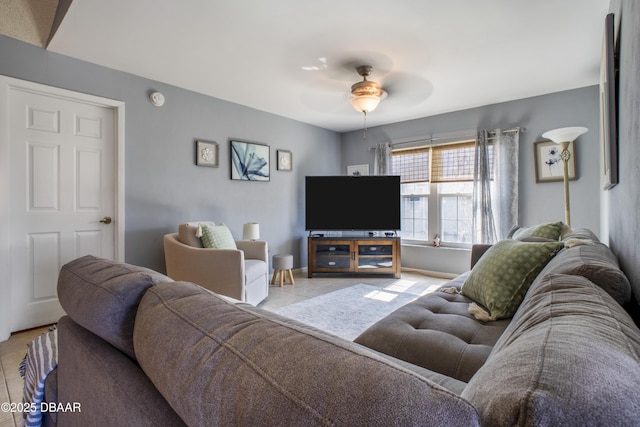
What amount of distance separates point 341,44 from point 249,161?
6.84 feet

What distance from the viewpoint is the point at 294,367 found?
0.41m

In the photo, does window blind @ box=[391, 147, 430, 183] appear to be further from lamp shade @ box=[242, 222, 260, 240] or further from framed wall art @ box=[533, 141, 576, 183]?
lamp shade @ box=[242, 222, 260, 240]

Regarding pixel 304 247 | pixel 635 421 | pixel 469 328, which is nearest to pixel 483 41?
pixel 469 328

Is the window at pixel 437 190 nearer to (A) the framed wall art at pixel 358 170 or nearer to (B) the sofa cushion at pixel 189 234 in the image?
(A) the framed wall art at pixel 358 170

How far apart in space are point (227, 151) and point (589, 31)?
3.65m

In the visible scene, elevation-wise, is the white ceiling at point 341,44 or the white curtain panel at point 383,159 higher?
the white ceiling at point 341,44

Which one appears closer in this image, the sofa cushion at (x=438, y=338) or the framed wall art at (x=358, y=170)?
the sofa cushion at (x=438, y=338)

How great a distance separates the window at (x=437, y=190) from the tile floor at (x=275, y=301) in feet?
2.36

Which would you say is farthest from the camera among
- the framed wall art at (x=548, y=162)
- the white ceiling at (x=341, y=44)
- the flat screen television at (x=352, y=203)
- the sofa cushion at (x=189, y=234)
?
the flat screen television at (x=352, y=203)

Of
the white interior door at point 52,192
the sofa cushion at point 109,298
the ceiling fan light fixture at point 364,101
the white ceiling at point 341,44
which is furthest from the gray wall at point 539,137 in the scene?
the sofa cushion at point 109,298

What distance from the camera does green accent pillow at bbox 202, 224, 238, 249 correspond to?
3021 mm

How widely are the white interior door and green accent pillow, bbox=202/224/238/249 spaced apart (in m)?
0.86

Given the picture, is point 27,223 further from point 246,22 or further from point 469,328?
point 469,328

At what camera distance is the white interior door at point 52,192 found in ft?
8.20
